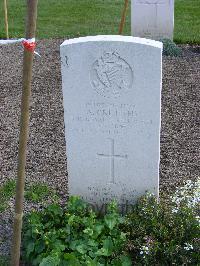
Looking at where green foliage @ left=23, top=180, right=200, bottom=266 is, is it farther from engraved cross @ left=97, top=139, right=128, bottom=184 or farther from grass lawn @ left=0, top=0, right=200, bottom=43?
grass lawn @ left=0, top=0, right=200, bottom=43

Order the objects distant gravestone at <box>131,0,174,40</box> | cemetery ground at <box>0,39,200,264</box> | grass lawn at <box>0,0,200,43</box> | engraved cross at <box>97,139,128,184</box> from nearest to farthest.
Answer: engraved cross at <box>97,139,128,184</box>, cemetery ground at <box>0,39,200,264</box>, distant gravestone at <box>131,0,174,40</box>, grass lawn at <box>0,0,200,43</box>

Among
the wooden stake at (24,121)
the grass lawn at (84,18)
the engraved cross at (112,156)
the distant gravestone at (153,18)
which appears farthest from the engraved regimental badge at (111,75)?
the grass lawn at (84,18)

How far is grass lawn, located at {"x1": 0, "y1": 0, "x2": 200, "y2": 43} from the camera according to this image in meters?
12.0

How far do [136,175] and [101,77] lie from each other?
2.79ft

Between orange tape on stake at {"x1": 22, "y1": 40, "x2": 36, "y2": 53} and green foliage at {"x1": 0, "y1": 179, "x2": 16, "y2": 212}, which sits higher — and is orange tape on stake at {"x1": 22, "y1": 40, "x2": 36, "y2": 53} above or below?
above

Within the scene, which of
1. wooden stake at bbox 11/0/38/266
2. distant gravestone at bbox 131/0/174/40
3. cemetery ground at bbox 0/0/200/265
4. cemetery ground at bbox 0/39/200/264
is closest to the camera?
wooden stake at bbox 11/0/38/266

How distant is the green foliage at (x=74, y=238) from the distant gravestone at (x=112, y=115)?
0.30 metres

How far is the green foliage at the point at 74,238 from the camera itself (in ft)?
14.2

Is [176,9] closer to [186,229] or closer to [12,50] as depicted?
[12,50]

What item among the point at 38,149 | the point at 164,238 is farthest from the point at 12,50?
the point at 164,238

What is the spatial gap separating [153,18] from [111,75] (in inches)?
253

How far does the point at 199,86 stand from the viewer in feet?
28.1

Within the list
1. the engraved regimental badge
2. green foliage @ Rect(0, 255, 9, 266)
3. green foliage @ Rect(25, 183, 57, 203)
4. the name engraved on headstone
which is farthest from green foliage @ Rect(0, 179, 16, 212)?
the engraved regimental badge

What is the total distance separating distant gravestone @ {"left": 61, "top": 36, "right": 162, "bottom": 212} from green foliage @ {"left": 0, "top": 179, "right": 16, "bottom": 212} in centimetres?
64
